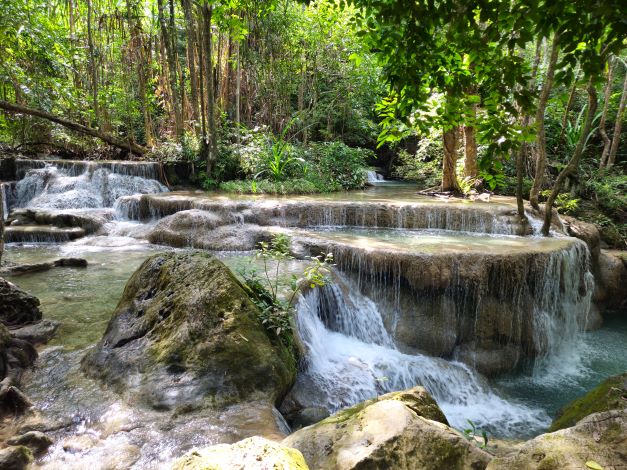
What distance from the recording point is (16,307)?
4492 millimetres

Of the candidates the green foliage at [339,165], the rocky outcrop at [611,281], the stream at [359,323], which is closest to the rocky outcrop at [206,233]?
the stream at [359,323]

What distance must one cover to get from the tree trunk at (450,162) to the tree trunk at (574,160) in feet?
12.1

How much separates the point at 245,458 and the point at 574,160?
7.85 metres

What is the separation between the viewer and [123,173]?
41.2 feet

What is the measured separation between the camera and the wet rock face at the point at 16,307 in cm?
443

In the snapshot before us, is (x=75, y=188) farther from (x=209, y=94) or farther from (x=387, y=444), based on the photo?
(x=387, y=444)

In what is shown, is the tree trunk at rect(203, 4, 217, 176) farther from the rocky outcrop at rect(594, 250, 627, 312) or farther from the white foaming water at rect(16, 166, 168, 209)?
the rocky outcrop at rect(594, 250, 627, 312)

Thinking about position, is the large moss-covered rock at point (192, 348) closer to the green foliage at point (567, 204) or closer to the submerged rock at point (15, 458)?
the submerged rock at point (15, 458)

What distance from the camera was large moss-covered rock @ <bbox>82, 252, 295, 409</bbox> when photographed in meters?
3.43

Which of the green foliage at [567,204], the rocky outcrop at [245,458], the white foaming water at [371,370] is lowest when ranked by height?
the white foaming water at [371,370]

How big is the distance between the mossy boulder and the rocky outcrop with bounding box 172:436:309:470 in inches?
93.9

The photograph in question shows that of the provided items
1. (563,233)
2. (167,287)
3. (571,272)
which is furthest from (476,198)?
(167,287)

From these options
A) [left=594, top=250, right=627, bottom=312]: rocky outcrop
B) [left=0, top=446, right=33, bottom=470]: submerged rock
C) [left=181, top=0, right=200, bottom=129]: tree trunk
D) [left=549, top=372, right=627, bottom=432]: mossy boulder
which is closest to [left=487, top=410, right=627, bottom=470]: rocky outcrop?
[left=549, top=372, right=627, bottom=432]: mossy boulder

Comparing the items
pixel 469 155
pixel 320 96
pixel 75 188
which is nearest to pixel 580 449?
pixel 469 155
